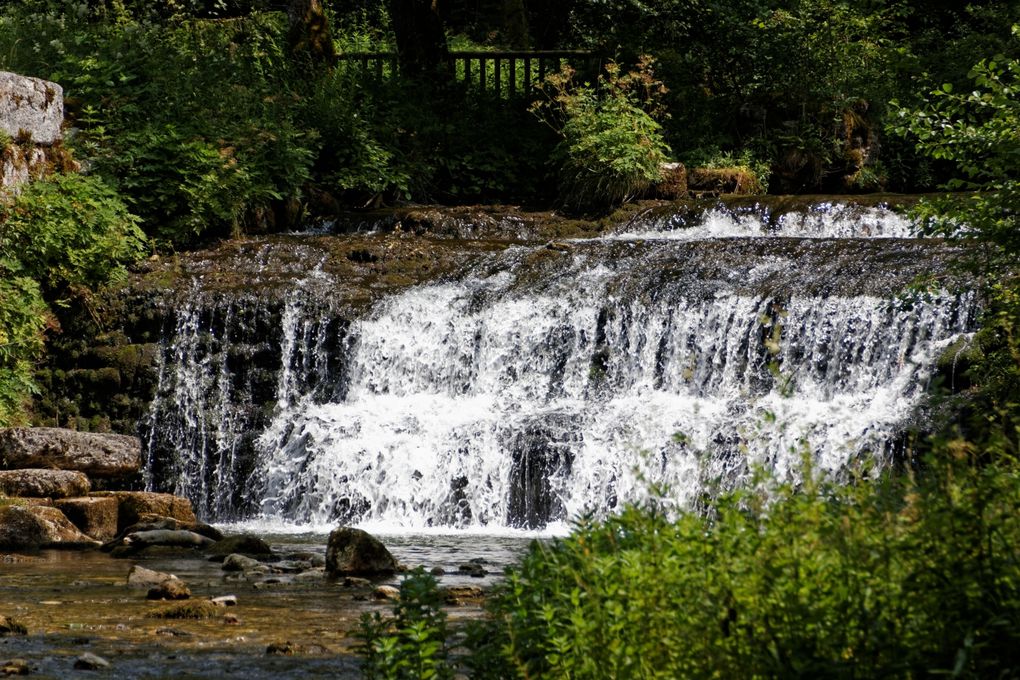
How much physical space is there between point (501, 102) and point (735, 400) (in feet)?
34.6

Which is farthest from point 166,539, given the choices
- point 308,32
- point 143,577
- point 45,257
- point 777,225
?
point 308,32

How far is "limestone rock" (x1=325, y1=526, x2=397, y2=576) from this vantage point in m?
8.80

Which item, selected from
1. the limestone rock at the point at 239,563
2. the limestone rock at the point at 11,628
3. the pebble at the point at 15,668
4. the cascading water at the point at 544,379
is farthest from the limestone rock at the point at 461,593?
the cascading water at the point at 544,379

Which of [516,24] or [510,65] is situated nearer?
[510,65]

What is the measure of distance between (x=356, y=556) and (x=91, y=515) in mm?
2942

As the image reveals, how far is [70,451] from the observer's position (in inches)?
462

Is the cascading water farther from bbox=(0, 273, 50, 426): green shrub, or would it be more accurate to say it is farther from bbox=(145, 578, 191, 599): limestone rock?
bbox=(145, 578, 191, 599): limestone rock

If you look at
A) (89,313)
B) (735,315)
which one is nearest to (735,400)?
(735,315)

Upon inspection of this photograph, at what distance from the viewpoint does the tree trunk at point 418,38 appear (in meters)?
21.8

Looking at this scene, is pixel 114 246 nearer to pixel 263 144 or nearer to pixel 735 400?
pixel 263 144

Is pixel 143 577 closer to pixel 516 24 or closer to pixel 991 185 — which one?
pixel 991 185

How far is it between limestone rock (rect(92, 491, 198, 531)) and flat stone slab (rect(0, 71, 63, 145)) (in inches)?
194

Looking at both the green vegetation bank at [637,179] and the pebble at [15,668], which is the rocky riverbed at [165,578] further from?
the green vegetation bank at [637,179]

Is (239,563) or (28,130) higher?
(28,130)
